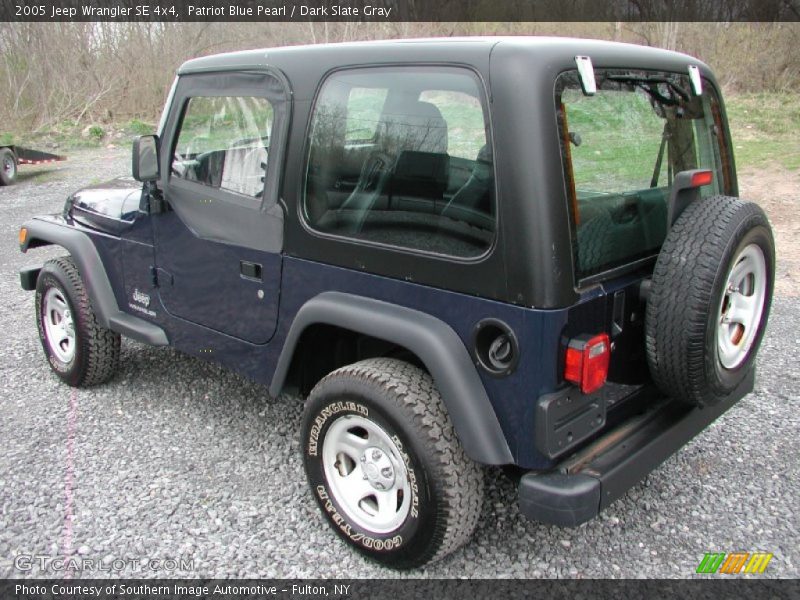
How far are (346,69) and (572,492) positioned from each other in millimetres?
1647

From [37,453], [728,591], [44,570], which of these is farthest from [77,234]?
[728,591]

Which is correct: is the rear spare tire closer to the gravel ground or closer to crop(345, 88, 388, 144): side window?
the gravel ground

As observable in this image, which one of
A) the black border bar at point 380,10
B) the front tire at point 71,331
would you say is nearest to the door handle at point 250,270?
the front tire at point 71,331

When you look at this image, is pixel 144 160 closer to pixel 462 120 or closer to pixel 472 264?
pixel 462 120

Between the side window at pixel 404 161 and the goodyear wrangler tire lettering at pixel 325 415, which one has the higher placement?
the side window at pixel 404 161

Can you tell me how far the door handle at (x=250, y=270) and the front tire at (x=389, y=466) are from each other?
59cm

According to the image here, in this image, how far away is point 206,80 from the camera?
306cm

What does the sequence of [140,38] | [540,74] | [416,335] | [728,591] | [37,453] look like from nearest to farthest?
[540,74] < [416,335] < [728,591] < [37,453] < [140,38]

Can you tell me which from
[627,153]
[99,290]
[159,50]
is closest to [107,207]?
[99,290]

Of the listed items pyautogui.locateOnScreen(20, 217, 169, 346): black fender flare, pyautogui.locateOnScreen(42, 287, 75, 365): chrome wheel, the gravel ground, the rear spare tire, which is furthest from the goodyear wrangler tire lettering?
pyautogui.locateOnScreen(42, 287, 75, 365): chrome wheel

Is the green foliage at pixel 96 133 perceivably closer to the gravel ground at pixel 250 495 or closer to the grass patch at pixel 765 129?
the grass patch at pixel 765 129

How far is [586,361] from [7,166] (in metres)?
12.7

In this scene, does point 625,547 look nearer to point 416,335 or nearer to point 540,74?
point 416,335

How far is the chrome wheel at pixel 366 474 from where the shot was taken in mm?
2404
